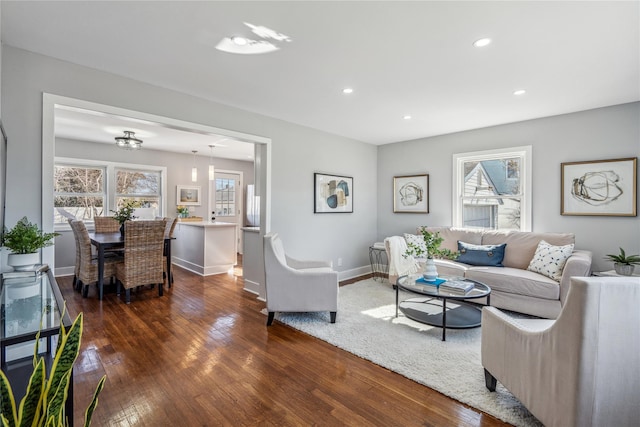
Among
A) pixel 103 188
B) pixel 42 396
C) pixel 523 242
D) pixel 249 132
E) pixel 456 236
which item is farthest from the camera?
pixel 103 188

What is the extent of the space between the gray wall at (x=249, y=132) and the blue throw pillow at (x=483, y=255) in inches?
77.0

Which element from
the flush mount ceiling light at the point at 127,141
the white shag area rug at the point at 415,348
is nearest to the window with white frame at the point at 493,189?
the white shag area rug at the point at 415,348

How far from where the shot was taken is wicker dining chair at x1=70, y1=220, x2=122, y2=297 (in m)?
4.15

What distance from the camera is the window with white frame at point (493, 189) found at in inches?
171

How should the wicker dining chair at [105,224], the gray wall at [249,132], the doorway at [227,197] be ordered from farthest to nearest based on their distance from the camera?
the doorway at [227,197] < the wicker dining chair at [105,224] < the gray wall at [249,132]

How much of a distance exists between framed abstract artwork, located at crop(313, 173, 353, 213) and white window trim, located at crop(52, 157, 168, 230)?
3.96 metres

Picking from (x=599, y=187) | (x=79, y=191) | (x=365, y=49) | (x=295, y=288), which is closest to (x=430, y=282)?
(x=295, y=288)

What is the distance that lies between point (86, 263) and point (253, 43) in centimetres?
385

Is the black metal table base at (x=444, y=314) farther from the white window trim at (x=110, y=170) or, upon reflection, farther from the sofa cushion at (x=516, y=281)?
the white window trim at (x=110, y=170)

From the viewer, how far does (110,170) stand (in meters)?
6.05

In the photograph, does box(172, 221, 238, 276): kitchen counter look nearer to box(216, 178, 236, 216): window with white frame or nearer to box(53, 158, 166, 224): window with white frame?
box(53, 158, 166, 224): window with white frame

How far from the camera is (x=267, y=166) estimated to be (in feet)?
13.4

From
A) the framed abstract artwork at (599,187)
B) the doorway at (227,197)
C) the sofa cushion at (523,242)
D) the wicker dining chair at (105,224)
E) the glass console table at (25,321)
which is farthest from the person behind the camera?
the doorway at (227,197)

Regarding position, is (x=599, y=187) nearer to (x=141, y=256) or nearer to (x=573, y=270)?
(x=573, y=270)
